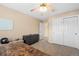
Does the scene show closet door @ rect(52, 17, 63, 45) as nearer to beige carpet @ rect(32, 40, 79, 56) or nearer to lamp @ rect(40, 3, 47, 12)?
beige carpet @ rect(32, 40, 79, 56)

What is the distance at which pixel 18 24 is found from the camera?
178cm

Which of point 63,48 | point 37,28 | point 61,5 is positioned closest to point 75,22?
point 61,5

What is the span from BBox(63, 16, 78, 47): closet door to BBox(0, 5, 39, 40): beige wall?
0.52 m

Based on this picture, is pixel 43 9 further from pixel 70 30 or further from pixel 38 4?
pixel 70 30

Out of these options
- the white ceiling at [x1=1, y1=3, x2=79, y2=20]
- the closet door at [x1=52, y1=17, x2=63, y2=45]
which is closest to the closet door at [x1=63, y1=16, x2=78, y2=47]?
the closet door at [x1=52, y1=17, x2=63, y2=45]

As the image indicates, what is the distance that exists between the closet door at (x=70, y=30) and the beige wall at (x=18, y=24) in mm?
519

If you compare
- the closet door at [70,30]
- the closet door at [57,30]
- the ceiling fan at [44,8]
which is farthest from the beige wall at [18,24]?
the closet door at [70,30]

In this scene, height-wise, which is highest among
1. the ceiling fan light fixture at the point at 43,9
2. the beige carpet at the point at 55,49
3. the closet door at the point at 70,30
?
the ceiling fan light fixture at the point at 43,9

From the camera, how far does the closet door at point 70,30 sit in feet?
5.58

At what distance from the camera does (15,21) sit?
1.76m

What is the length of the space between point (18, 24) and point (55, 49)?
30.9 inches

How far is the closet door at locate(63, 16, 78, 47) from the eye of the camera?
5.58ft

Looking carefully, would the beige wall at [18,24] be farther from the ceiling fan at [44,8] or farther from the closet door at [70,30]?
the closet door at [70,30]

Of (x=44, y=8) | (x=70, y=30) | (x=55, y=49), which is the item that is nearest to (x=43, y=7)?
(x=44, y=8)
